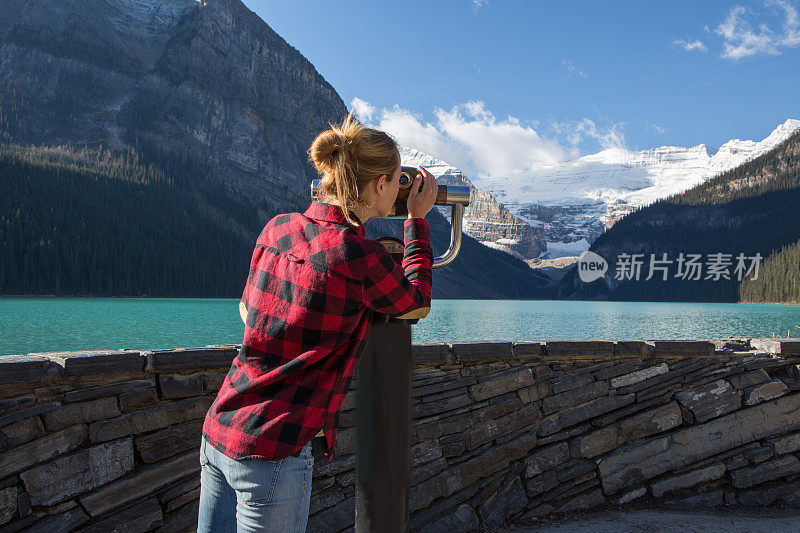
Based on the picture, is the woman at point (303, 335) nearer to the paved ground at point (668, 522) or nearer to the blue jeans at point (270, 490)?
the blue jeans at point (270, 490)

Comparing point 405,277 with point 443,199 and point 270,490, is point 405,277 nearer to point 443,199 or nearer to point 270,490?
point 443,199

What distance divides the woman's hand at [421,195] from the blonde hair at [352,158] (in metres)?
0.10

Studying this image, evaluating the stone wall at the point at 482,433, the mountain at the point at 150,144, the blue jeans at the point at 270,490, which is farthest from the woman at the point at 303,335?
the mountain at the point at 150,144

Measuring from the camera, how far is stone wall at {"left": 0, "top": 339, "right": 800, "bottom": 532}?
2105 millimetres

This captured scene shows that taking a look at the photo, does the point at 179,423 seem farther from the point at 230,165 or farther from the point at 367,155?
the point at 230,165

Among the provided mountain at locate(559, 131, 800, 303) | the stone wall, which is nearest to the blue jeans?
the stone wall

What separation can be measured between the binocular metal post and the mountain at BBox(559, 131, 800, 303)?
377 feet

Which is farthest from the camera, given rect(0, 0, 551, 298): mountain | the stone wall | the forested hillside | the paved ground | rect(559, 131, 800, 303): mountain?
rect(559, 131, 800, 303): mountain

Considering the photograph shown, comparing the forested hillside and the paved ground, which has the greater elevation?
the forested hillside

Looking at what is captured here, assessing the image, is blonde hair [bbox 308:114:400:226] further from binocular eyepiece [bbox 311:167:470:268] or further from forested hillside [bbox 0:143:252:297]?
forested hillside [bbox 0:143:252:297]

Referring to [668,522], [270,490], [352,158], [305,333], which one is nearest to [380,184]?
[352,158]

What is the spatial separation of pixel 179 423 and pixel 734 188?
161 meters

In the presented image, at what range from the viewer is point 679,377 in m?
3.66

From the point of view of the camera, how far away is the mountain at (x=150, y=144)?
7769 centimetres
